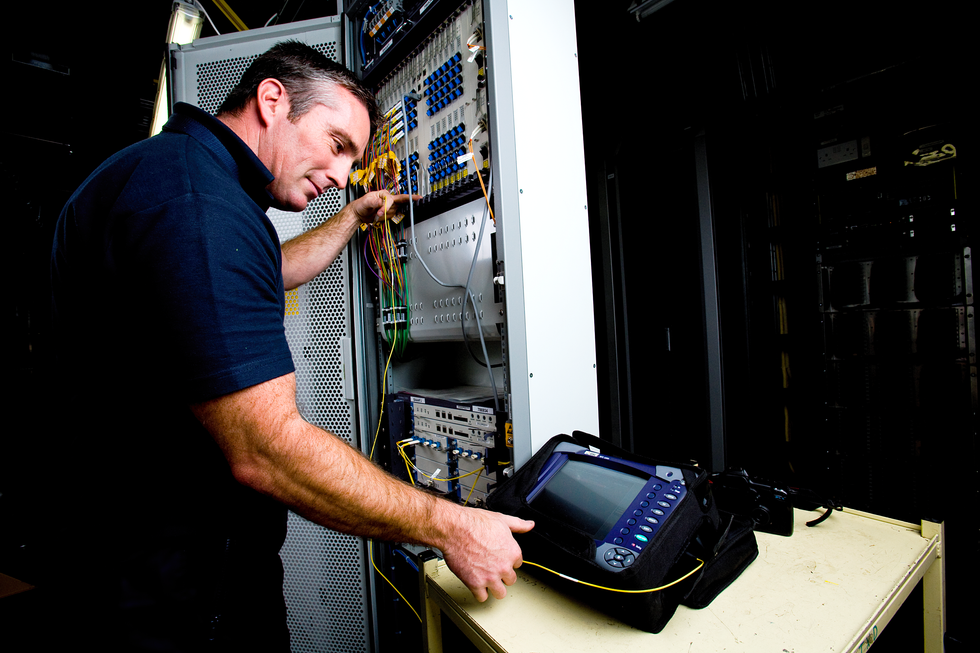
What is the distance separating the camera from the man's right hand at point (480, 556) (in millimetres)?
731

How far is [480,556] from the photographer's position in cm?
73

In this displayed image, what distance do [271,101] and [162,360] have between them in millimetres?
646

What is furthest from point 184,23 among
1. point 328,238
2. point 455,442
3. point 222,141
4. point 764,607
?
point 764,607

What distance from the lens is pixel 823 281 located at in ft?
8.09

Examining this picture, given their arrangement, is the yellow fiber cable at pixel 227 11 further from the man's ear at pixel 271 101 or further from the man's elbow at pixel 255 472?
the man's elbow at pixel 255 472

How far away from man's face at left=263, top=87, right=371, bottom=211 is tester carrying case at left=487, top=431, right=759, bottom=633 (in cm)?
83

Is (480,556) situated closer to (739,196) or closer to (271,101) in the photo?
(271,101)

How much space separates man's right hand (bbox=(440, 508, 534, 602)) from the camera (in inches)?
28.8

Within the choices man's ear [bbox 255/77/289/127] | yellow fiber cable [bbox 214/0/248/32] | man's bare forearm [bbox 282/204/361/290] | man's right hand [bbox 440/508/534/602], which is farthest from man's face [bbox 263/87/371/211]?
yellow fiber cable [bbox 214/0/248/32]

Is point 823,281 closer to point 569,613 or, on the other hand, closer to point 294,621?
point 569,613

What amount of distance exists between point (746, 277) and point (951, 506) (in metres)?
1.45

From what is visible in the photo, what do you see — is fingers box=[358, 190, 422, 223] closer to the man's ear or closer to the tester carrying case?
→ the man's ear

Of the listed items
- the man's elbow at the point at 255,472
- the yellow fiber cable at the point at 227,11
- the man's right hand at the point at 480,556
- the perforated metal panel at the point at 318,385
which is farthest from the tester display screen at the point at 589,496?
the yellow fiber cable at the point at 227,11

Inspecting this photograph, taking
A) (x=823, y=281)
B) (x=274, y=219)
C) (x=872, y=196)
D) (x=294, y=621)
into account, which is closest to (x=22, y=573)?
(x=294, y=621)
